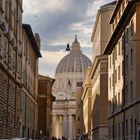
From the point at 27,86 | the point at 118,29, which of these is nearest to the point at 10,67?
the point at 118,29

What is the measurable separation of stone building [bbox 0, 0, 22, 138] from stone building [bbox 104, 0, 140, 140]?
9.60 m

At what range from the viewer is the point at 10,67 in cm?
5319

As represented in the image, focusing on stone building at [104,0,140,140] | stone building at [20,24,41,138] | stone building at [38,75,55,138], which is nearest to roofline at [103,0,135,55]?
stone building at [104,0,140,140]

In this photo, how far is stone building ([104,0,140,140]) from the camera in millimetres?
47656

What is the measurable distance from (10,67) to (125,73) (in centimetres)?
1016

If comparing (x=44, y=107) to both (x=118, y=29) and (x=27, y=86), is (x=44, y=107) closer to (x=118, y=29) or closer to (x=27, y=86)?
(x=27, y=86)

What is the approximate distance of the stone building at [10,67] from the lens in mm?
48188

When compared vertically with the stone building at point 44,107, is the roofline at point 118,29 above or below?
above

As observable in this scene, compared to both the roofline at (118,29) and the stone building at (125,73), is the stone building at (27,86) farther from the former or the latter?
the stone building at (125,73)

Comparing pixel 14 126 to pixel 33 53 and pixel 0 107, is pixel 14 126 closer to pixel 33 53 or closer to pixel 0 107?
pixel 0 107

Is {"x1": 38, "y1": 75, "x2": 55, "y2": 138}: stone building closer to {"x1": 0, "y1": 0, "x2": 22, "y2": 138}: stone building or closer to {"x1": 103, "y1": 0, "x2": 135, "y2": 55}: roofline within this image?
{"x1": 103, "y1": 0, "x2": 135, "y2": 55}: roofline

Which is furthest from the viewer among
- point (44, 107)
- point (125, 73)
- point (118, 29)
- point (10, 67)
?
point (44, 107)

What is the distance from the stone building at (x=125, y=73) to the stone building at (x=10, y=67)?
9.60 m

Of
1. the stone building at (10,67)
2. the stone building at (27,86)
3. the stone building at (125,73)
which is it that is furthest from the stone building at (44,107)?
the stone building at (10,67)
